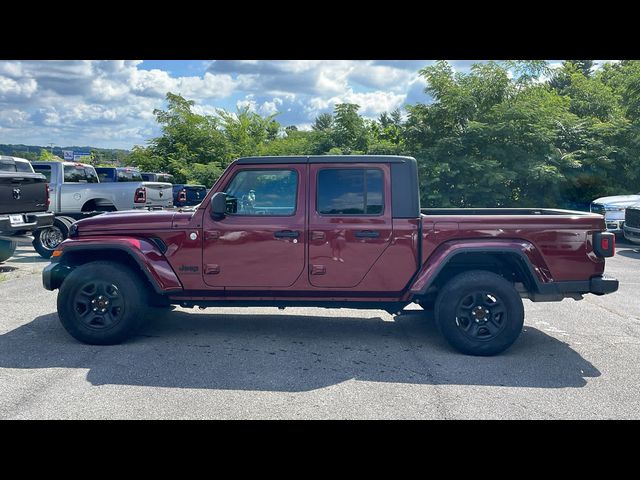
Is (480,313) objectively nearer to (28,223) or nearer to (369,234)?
(369,234)

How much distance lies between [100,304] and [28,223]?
5.66 m

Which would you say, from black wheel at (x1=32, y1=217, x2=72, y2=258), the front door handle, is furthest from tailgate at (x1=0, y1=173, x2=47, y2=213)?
the front door handle

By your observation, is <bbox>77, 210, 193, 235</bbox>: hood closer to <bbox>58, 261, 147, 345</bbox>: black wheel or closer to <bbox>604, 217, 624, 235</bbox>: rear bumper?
<bbox>58, 261, 147, 345</bbox>: black wheel

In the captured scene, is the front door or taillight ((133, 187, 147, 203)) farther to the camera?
taillight ((133, 187, 147, 203))

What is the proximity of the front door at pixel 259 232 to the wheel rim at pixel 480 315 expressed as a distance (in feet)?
5.30

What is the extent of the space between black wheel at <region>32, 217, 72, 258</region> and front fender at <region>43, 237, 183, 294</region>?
21.5 ft

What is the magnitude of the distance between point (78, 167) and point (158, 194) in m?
1.95

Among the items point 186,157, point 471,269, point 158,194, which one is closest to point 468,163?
point 158,194

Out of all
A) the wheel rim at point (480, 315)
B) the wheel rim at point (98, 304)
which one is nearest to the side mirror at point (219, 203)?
the wheel rim at point (98, 304)

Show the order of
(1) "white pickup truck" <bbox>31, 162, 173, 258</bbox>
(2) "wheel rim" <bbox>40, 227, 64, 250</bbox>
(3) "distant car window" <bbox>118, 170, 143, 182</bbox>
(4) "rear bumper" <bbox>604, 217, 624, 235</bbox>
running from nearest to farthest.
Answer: (2) "wheel rim" <bbox>40, 227, 64, 250</bbox>, (1) "white pickup truck" <bbox>31, 162, 173, 258</bbox>, (4) "rear bumper" <bbox>604, 217, 624, 235</bbox>, (3) "distant car window" <bbox>118, 170, 143, 182</bbox>

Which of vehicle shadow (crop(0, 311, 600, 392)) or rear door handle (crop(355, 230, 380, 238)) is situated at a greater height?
rear door handle (crop(355, 230, 380, 238))

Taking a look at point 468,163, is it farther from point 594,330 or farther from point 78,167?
point 78,167

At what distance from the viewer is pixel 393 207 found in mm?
5566

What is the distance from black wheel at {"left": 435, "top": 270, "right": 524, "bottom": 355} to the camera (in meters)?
5.35
